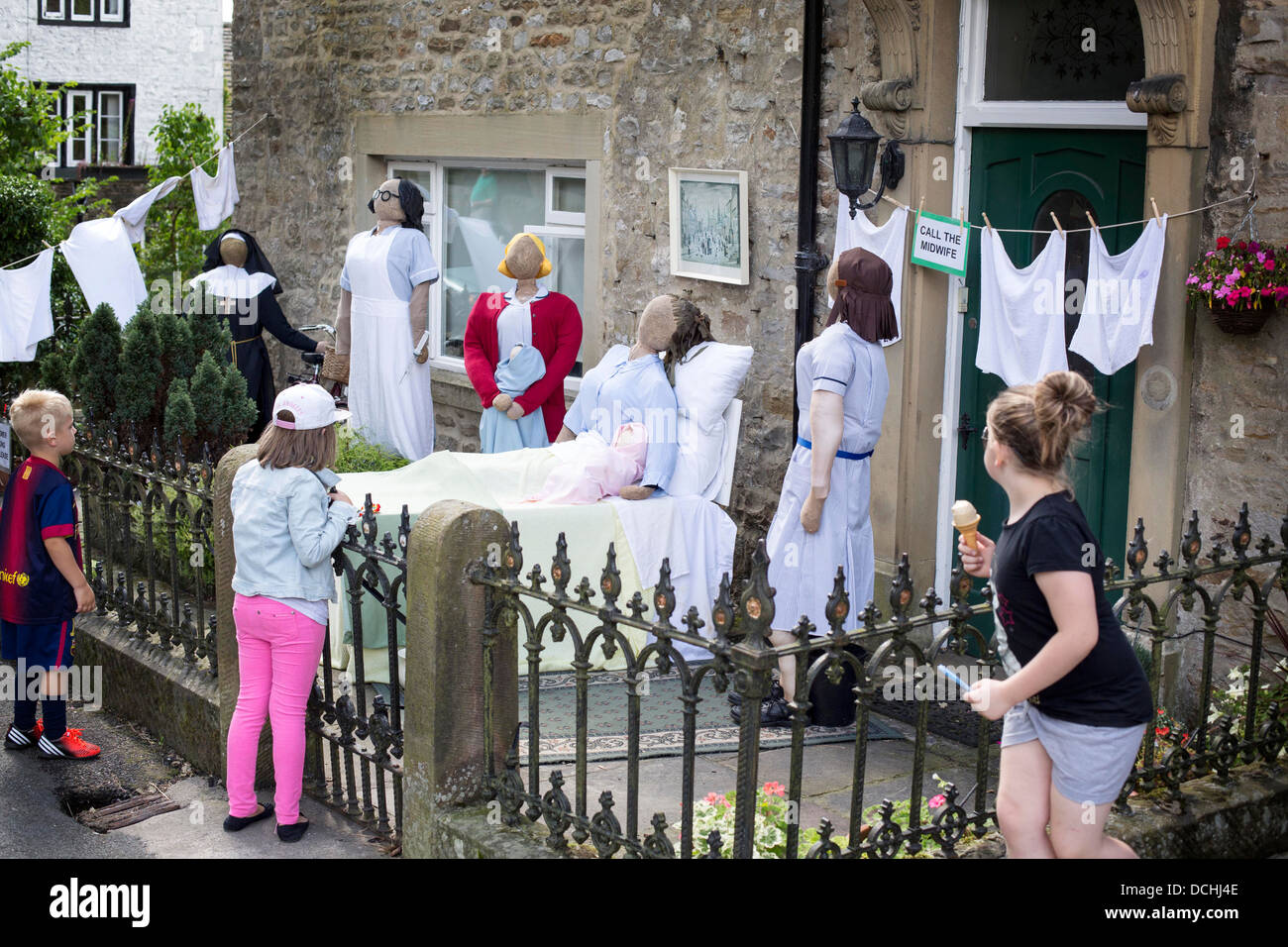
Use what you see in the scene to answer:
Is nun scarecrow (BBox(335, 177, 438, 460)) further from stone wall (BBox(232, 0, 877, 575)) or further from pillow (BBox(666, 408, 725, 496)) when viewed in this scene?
pillow (BBox(666, 408, 725, 496))

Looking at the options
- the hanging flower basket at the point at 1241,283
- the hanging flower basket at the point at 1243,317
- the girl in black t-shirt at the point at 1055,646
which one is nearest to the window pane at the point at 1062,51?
the hanging flower basket at the point at 1241,283

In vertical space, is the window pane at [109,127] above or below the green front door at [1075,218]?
above

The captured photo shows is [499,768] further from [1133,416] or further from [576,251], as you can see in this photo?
[576,251]

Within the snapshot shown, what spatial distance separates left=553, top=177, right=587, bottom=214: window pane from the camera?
9539 millimetres

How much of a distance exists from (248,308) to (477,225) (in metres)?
1.70

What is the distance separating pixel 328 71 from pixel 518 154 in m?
2.59

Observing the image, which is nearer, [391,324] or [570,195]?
[391,324]

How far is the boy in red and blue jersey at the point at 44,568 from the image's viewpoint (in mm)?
5660

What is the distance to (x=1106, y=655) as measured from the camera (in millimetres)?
3430

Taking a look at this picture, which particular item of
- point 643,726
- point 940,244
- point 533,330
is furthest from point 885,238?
point 643,726

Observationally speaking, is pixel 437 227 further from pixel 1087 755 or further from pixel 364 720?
pixel 1087 755

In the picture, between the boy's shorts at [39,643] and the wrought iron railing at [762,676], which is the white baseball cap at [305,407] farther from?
the boy's shorts at [39,643]

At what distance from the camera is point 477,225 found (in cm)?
1051

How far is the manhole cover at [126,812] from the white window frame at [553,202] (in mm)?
5092
